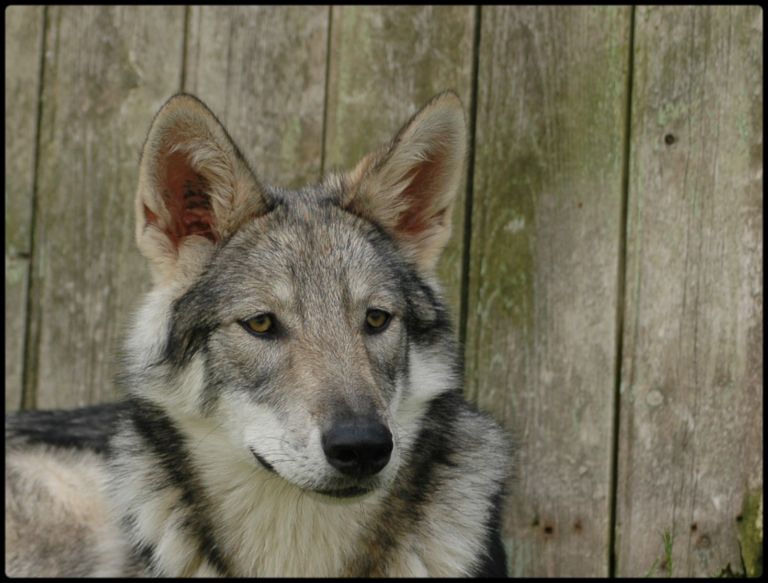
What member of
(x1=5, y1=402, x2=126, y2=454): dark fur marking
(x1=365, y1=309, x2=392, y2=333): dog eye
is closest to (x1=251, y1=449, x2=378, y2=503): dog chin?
(x1=365, y1=309, x2=392, y2=333): dog eye

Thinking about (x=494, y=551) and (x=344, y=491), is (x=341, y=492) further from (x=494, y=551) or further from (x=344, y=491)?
(x=494, y=551)

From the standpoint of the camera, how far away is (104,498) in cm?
480

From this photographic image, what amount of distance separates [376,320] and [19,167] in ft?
9.99

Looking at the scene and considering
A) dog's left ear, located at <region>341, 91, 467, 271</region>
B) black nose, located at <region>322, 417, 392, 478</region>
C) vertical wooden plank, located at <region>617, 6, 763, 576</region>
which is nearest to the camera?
black nose, located at <region>322, 417, 392, 478</region>

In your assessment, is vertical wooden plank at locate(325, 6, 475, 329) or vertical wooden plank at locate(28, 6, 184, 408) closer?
vertical wooden plank at locate(325, 6, 475, 329)

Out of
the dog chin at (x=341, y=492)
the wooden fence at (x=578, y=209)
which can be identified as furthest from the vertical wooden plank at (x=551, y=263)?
the dog chin at (x=341, y=492)

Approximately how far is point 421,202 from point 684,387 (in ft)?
5.57

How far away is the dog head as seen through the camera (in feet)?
12.7

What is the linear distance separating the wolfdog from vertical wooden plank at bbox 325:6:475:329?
1.03m

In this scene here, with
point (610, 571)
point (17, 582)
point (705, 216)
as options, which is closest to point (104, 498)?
point (17, 582)

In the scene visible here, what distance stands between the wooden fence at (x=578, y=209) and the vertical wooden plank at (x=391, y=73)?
1 cm

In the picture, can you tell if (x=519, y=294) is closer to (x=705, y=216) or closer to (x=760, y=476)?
Result: (x=705, y=216)

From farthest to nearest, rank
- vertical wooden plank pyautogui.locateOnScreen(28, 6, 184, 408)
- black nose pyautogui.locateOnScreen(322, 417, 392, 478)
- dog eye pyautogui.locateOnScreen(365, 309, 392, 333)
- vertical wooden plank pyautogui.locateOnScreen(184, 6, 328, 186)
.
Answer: vertical wooden plank pyautogui.locateOnScreen(28, 6, 184, 408)
vertical wooden plank pyautogui.locateOnScreen(184, 6, 328, 186)
dog eye pyautogui.locateOnScreen(365, 309, 392, 333)
black nose pyautogui.locateOnScreen(322, 417, 392, 478)

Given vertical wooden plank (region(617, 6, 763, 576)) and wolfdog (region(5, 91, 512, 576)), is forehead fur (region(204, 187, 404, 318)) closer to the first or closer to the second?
wolfdog (region(5, 91, 512, 576))
